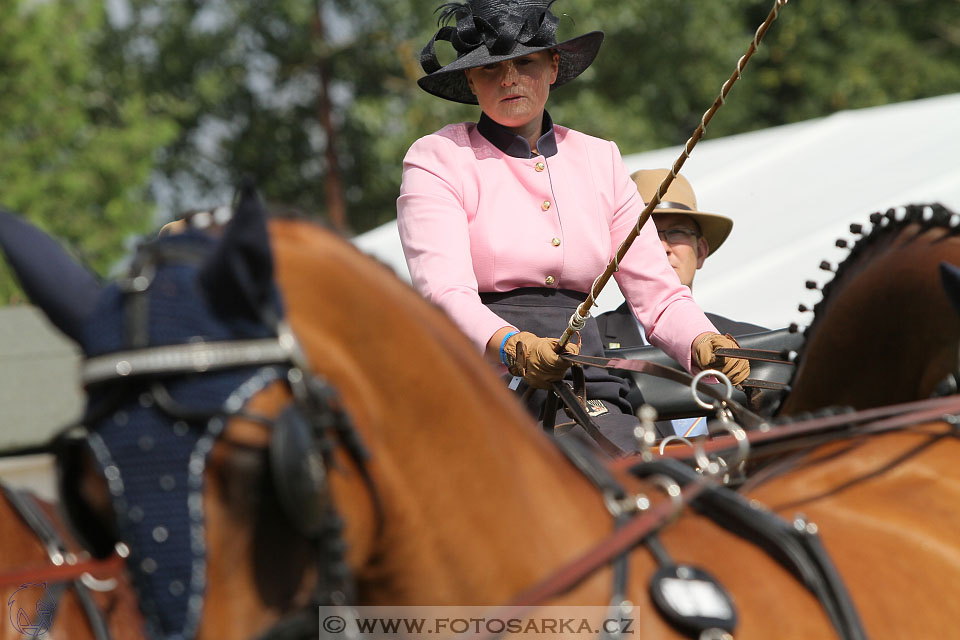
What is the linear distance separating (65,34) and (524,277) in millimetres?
12382

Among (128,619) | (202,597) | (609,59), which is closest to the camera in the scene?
(202,597)

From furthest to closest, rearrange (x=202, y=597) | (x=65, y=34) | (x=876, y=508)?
(x=65, y=34)
(x=876, y=508)
(x=202, y=597)

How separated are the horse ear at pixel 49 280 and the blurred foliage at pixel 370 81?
42.4 feet

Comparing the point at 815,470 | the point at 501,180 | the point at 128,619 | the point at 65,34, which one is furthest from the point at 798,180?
the point at 65,34

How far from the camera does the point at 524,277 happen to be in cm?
308

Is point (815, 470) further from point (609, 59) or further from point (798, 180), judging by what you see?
point (609, 59)

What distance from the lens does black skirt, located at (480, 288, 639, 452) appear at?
3092mm

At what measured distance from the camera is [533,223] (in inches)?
121

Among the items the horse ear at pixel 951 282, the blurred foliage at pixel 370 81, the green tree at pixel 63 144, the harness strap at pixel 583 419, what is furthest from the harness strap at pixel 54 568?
the blurred foliage at pixel 370 81

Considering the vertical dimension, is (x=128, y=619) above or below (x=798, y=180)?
above

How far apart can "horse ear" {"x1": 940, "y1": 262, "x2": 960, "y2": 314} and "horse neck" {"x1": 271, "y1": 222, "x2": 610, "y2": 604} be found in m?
1.10

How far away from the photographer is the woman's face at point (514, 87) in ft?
10.3

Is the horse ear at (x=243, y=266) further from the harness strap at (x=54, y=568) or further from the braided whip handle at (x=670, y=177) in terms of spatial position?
the braided whip handle at (x=670, y=177)

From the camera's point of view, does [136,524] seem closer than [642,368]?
Yes
